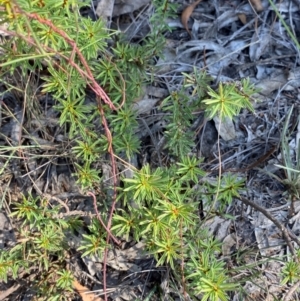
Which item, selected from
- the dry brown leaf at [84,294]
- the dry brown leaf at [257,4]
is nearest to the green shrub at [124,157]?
the dry brown leaf at [84,294]

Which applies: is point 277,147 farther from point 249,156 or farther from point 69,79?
point 69,79

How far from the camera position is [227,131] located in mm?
2229

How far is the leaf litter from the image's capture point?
83.5 inches

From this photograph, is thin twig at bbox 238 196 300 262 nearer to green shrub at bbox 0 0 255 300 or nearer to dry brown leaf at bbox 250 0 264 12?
green shrub at bbox 0 0 255 300

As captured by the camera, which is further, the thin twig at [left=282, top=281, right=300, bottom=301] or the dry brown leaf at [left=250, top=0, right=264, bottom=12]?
the dry brown leaf at [left=250, top=0, right=264, bottom=12]

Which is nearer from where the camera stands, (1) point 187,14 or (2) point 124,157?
(2) point 124,157

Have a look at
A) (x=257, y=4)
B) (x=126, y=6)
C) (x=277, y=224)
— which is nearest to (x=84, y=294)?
(x=277, y=224)

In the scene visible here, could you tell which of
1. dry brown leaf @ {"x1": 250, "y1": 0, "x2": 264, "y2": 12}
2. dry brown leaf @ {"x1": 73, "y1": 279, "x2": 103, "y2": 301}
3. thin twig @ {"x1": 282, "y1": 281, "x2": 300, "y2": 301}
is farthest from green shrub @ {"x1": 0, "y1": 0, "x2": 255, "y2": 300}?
dry brown leaf @ {"x1": 250, "y1": 0, "x2": 264, "y2": 12}

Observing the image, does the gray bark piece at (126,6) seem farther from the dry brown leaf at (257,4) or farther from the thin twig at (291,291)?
the thin twig at (291,291)

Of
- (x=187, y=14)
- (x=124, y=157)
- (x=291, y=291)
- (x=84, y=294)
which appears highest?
(x=187, y=14)

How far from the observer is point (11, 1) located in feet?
4.38

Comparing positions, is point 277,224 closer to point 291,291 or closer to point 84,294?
point 291,291

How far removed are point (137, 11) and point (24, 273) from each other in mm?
1235

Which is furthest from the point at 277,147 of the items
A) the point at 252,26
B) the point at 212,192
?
the point at 252,26
